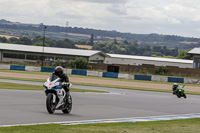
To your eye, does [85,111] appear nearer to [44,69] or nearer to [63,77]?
[63,77]

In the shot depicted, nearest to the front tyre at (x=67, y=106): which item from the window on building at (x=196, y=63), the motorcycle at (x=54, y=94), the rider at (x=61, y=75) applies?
the motorcycle at (x=54, y=94)

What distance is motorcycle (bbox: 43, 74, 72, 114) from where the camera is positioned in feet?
46.2

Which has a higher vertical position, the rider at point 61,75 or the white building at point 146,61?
the white building at point 146,61

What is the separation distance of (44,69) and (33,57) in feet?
108

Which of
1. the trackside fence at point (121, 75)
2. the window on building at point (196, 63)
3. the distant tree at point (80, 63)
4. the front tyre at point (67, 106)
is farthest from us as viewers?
the window on building at point (196, 63)

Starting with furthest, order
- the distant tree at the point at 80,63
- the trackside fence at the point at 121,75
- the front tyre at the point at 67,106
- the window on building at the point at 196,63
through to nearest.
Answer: the window on building at the point at 196,63, the distant tree at the point at 80,63, the trackside fence at the point at 121,75, the front tyre at the point at 67,106

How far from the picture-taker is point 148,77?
58438mm

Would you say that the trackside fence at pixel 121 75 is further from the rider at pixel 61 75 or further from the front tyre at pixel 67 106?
the rider at pixel 61 75

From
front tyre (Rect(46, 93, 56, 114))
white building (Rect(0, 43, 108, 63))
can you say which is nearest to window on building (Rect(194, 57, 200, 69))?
white building (Rect(0, 43, 108, 63))

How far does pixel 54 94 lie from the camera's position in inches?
559

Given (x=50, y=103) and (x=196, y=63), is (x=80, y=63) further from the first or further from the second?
(x=50, y=103)

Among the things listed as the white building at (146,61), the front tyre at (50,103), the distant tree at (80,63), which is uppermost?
the white building at (146,61)

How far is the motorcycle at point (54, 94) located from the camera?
14070mm

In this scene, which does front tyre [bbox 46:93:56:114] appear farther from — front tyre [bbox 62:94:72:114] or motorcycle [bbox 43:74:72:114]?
front tyre [bbox 62:94:72:114]
